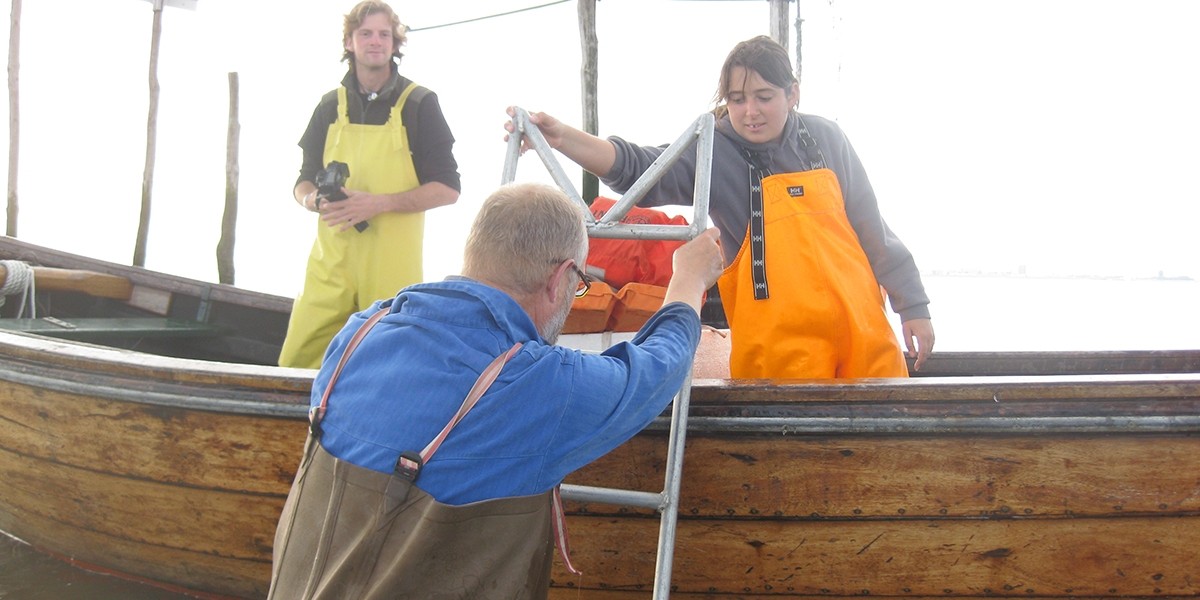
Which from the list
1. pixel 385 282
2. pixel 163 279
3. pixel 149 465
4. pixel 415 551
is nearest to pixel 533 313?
pixel 415 551

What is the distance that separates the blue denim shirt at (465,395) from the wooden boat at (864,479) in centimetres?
70

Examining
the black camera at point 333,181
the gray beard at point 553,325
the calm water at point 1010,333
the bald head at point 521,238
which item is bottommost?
the calm water at point 1010,333

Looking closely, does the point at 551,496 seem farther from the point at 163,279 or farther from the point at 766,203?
the point at 163,279

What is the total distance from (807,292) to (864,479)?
50cm

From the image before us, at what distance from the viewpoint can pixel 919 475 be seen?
2.16m

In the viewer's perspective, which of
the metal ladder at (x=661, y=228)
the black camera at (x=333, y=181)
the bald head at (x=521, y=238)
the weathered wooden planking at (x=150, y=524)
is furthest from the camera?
the black camera at (x=333, y=181)

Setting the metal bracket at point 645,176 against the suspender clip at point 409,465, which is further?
the metal bracket at point 645,176

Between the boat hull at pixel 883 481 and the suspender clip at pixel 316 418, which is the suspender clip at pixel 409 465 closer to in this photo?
the suspender clip at pixel 316 418

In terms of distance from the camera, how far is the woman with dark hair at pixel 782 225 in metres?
2.39

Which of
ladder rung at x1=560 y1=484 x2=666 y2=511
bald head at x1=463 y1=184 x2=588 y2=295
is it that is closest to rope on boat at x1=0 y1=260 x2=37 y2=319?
ladder rung at x1=560 y1=484 x2=666 y2=511

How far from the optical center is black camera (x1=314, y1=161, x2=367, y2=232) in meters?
3.41

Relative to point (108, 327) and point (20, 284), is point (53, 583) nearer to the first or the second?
point (108, 327)

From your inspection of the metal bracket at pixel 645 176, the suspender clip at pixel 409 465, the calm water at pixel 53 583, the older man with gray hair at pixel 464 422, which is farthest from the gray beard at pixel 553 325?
the calm water at pixel 53 583

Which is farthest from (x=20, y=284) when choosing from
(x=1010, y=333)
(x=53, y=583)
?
(x=1010, y=333)
